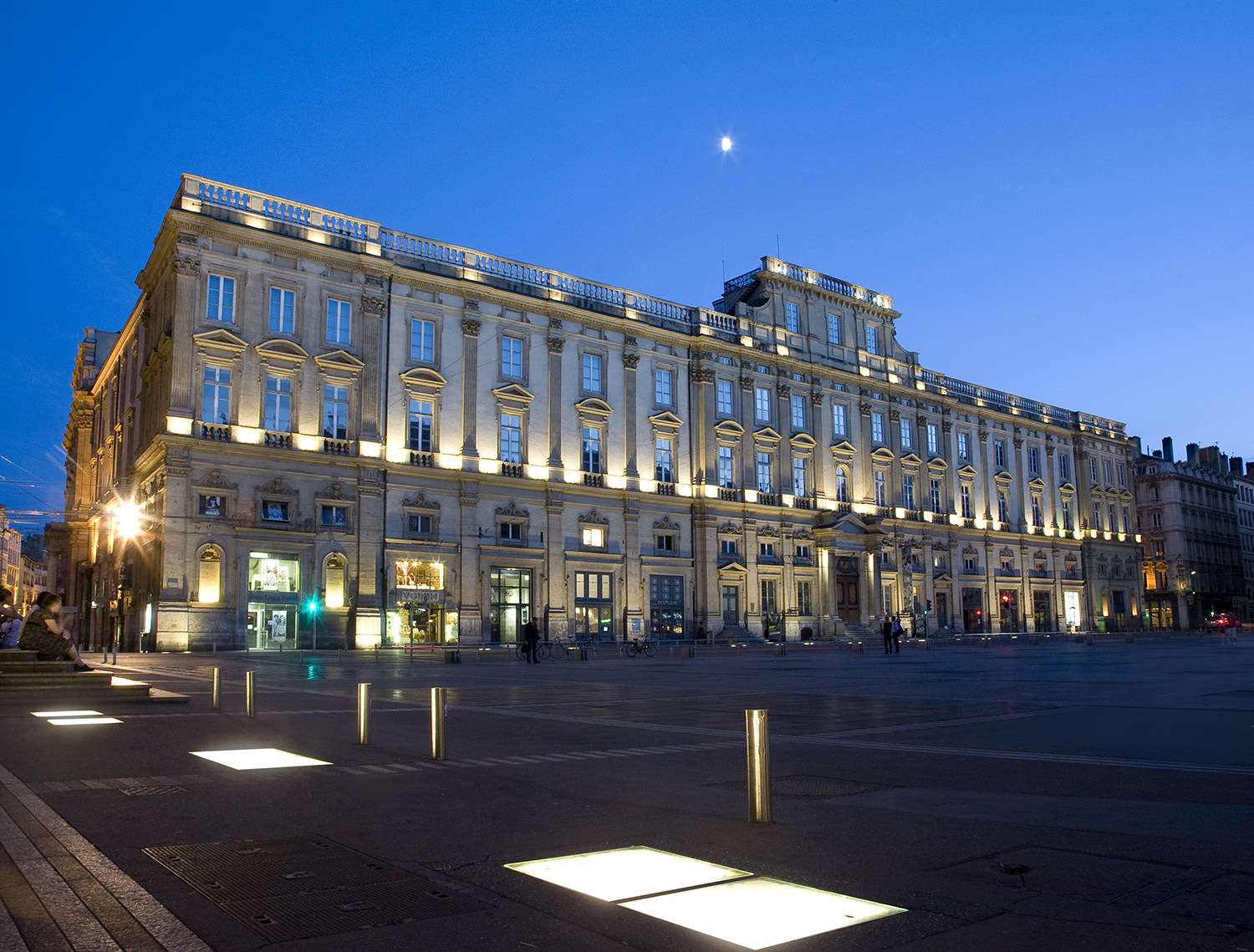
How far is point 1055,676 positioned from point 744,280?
153 ft

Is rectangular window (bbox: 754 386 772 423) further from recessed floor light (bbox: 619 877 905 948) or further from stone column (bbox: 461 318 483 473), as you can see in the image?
recessed floor light (bbox: 619 877 905 948)

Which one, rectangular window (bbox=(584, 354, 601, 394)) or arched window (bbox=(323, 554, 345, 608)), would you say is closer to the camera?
arched window (bbox=(323, 554, 345, 608))

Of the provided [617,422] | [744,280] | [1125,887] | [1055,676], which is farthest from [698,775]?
[744,280]

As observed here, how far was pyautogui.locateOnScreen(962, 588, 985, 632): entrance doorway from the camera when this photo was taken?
73500mm

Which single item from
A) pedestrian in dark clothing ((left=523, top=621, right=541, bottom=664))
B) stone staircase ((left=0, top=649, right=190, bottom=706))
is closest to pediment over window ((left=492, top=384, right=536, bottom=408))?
pedestrian in dark clothing ((left=523, top=621, right=541, bottom=664))

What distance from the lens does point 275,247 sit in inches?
1753

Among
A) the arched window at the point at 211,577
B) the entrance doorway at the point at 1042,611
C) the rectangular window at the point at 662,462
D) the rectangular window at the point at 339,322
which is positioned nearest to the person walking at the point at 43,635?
the arched window at the point at 211,577

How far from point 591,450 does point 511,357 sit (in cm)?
689

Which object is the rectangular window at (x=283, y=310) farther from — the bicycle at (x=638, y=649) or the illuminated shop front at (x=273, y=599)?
the bicycle at (x=638, y=649)

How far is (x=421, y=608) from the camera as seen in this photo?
47.4m

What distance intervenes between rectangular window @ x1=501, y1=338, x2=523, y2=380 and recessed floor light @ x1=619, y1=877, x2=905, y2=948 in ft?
156

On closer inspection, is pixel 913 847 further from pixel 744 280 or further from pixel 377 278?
pixel 744 280

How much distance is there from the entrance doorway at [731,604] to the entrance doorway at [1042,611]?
32284 millimetres

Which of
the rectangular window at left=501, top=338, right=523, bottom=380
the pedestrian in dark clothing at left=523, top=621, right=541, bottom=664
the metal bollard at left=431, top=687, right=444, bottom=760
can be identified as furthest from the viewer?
the rectangular window at left=501, top=338, right=523, bottom=380
